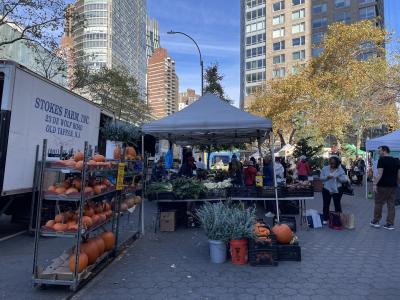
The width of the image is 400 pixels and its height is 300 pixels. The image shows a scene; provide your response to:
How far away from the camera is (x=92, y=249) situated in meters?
5.10

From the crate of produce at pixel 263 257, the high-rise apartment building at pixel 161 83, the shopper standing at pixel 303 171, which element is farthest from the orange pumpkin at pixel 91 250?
the high-rise apartment building at pixel 161 83

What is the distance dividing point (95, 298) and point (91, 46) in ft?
143

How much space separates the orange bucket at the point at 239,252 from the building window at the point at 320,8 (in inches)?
2909

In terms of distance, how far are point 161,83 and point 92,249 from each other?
5754cm

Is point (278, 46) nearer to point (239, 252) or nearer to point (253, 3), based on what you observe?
point (253, 3)

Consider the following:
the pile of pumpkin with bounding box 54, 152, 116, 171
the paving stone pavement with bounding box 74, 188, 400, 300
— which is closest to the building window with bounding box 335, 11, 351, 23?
the paving stone pavement with bounding box 74, 188, 400, 300

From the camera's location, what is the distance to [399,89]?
66.9ft

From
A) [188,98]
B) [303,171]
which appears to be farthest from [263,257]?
[188,98]

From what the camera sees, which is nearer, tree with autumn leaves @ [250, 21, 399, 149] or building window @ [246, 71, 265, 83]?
tree with autumn leaves @ [250, 21, 399, 149]

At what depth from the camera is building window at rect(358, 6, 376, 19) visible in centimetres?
6518

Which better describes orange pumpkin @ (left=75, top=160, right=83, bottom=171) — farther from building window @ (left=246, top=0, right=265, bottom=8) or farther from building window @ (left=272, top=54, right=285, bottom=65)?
building window @ (left=246, top=0, right=265, bottom=8)

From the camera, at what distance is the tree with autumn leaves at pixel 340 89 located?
89.5ft

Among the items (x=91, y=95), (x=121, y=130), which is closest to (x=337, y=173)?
(x=121, y=130)

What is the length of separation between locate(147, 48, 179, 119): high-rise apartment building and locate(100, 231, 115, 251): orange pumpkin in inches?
1719
